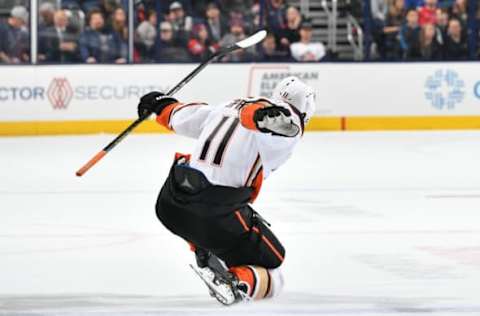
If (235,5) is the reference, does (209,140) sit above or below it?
above

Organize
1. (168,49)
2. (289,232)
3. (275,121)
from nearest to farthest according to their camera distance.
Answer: (275,121)
(289,232)
(168,49)

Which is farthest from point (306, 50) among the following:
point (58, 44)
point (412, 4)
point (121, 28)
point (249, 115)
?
point (249, 115)

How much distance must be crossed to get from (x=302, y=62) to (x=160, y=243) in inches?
271

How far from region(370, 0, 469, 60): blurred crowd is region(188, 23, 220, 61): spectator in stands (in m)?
1.67

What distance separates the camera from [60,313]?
496cm

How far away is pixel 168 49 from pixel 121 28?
0.51m

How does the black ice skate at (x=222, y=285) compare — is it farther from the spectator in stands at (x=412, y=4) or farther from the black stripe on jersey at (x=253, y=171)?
the spectator in stands at (x=412, y=4)

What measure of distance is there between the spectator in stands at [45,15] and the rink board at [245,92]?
0.46m

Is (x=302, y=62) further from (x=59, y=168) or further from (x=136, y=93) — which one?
(x=59, y=168)

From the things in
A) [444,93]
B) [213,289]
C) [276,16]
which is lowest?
[444,93]

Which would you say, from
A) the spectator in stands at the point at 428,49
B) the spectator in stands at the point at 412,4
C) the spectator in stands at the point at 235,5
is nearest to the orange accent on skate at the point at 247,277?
the spectator in stands at the point at 235,5

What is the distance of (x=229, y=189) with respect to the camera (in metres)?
4.91

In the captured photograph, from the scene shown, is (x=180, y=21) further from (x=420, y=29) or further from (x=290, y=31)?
(x=420, y=29)

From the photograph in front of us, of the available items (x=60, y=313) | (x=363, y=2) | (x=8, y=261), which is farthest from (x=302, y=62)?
(x=60, y=313)
